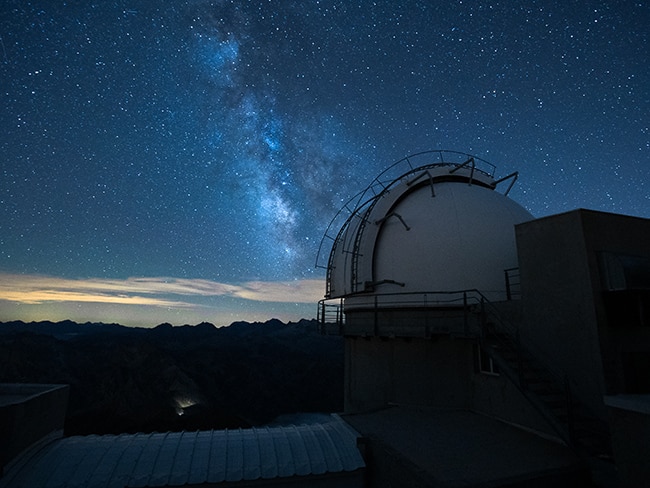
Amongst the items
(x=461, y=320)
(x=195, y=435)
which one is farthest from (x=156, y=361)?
(x=461, y=320)

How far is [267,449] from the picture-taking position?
9.09m

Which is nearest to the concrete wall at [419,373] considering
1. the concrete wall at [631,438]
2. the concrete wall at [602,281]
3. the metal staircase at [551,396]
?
the metal staircase at [551,396]

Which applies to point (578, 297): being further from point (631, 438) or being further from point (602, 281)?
point (631, 438)

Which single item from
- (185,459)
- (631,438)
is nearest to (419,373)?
(631,438)

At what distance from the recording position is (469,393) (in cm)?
1196

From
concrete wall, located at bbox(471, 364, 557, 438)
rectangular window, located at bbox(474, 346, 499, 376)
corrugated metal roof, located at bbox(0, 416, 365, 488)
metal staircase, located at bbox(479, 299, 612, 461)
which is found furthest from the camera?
rectangular window, located at bbox(474, 346, 499, 376)

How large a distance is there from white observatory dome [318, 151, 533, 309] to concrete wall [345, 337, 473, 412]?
1.75 m

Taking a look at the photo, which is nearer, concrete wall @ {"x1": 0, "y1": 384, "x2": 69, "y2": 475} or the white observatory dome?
concrete wall @ {"x1": 0, "y1": 384, "x2": 69, "y2": 475}

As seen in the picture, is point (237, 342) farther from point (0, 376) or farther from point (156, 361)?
point (0, 376)

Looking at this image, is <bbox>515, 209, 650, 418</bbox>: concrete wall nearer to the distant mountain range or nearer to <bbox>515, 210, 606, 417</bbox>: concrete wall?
<bbox>515, 210, 606, 417</bbox>: concrete wall

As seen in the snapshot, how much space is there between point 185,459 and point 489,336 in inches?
342

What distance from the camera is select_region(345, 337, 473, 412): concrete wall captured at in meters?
12.1

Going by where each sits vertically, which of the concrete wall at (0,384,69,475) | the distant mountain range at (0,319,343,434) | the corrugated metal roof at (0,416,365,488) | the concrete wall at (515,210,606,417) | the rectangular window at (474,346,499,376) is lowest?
the distant mountain range at (0,319,343,434)

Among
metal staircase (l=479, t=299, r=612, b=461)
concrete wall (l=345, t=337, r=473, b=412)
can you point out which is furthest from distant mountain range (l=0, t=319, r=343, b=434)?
metal staircase (l=479, t=299, r=612, b=461)
